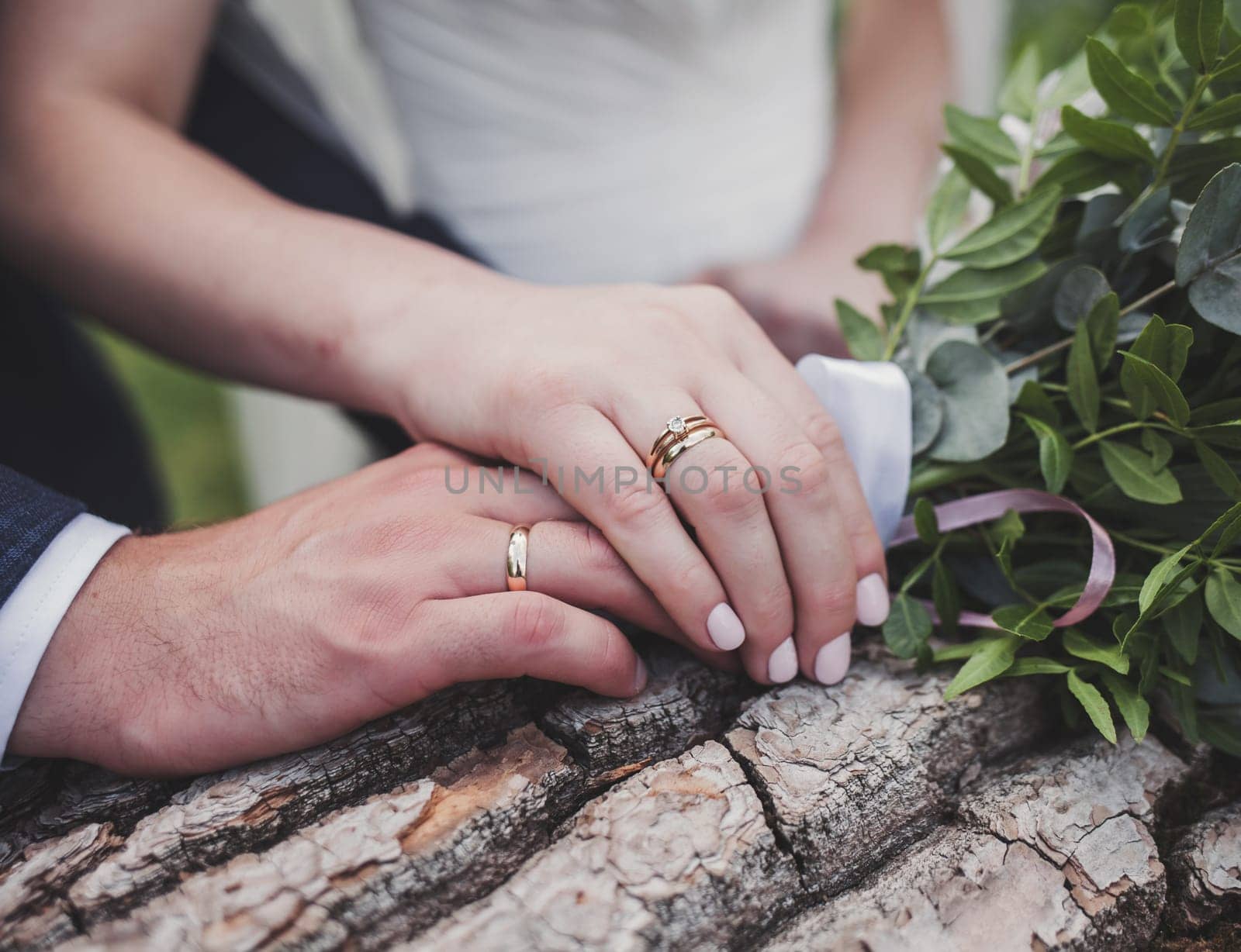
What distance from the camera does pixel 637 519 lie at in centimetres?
82

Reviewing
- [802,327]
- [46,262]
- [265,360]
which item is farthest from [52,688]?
[802,327]

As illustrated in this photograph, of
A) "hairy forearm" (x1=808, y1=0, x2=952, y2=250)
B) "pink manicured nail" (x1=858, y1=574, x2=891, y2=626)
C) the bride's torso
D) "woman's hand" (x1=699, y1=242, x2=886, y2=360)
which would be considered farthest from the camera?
"hairy forearm" (x1=808, y1=0, x2=952, y2=250)

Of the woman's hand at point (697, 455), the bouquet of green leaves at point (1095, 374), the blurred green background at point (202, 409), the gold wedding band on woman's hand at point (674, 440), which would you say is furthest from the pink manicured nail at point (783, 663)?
the blurred green background at point (202, 409)

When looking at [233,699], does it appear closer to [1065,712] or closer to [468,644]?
[468,644]

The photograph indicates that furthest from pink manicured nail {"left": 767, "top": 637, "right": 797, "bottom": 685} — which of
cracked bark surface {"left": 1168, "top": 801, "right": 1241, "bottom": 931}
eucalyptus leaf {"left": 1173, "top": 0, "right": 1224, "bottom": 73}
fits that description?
eucalyptus leaf {"left": 1173, "top": 0, "right": 1224, "bottom": 73}

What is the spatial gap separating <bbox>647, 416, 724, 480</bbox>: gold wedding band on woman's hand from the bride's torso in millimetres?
1228

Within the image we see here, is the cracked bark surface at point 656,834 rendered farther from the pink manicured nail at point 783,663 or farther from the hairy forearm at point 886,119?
the hairy forearm at point 886,119

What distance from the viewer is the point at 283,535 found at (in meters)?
0.90

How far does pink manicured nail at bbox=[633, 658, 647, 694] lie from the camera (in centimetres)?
87

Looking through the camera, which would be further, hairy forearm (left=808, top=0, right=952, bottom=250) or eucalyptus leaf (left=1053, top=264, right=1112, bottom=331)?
hairy forearm (left=808, top=0, right=952, bottom=250)

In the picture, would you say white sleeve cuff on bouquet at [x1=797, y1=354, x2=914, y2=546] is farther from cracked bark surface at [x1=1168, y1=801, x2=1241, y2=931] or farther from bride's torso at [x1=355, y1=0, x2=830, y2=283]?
bride's torso at [x1=355, y1=0, x2=830, y2=283]

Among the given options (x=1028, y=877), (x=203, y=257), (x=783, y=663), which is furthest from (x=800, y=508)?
(x=203, y=257)

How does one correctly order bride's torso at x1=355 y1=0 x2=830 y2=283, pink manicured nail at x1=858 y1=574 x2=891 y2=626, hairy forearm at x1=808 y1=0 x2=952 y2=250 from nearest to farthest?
pink manicured nail at x1=858 y1=574 x2=891 y2=626
bride's torso at x1=355 y1=0 x2=830 y2=283
hairy forearm at x1=808 y1=0 x2=952 y2=250

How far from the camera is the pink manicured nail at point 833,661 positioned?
2.91ft
